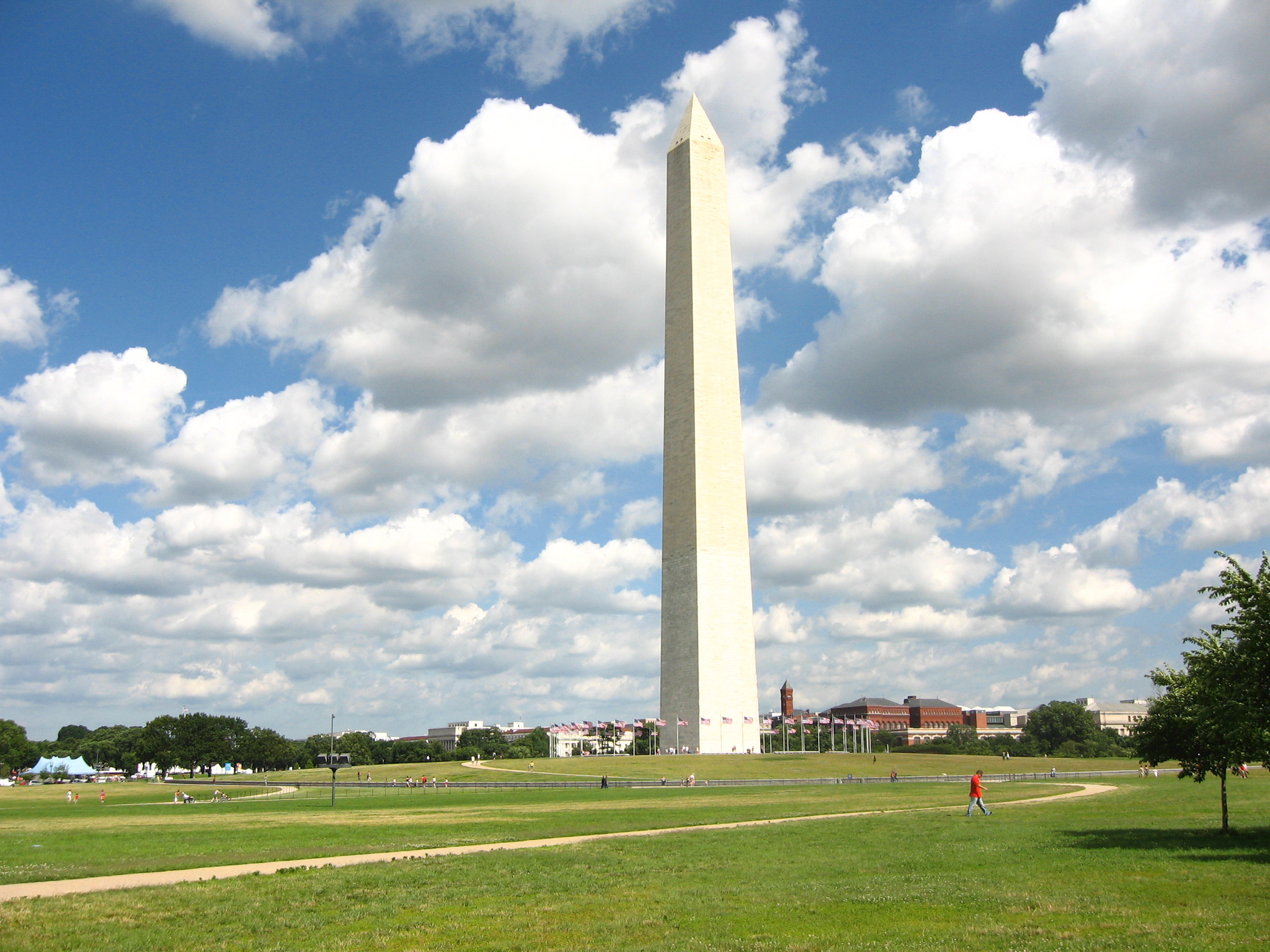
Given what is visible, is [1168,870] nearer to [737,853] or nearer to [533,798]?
[737,853]

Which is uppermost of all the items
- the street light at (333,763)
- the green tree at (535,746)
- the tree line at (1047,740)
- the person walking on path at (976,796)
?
the person walking on path at (976,796)

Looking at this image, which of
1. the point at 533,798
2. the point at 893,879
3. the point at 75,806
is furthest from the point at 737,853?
the point at 75,806

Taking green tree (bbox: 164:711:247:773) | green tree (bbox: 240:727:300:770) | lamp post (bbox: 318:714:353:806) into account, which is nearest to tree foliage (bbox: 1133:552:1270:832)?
lamp post (bbox: 318:714:353:806)

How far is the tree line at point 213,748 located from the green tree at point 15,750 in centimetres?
13

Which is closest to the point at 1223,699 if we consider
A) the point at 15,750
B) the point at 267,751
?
the point at 267,751

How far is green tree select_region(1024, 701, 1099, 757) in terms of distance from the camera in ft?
449

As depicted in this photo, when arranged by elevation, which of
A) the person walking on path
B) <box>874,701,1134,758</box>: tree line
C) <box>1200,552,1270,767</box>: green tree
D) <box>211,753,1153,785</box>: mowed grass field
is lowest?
<box>874,701,1134,758</box>: tree line

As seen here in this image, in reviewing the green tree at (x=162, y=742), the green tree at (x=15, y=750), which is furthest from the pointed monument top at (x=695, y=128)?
the green tree at (x=15, y=750)

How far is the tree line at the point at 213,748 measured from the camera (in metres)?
97.0

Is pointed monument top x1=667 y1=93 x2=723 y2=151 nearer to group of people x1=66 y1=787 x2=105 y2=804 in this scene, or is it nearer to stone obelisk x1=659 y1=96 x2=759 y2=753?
stone obelisk x1=659 y1=96 x2=759 y2=753

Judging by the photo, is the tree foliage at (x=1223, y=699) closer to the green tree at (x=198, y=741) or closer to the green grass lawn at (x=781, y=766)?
the green grass lawn at (x=781, y=766)

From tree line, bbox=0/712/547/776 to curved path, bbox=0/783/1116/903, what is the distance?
8317 centimetres

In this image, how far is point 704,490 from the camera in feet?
245

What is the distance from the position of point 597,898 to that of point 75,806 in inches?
1738
